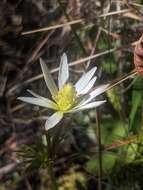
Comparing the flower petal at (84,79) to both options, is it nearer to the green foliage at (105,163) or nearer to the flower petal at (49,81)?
the flower petal at (49,81)

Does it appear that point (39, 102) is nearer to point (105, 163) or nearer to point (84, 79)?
point (84, 79)

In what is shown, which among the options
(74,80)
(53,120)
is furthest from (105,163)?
(53,120)

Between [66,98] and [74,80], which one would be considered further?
[74,80]

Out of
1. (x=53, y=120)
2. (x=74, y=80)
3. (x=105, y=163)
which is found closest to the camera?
(x=53, y=120)

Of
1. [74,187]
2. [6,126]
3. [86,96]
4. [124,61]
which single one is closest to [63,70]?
[86,96]

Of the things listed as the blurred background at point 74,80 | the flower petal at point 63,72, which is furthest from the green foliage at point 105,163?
the flower petal at point 63,72

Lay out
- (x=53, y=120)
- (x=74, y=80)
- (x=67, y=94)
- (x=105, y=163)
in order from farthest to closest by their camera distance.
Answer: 1. (x=74, y=80)
2. (x=105, y=163)
3. (x=67, y=94)
4. (x=53, y=120)
